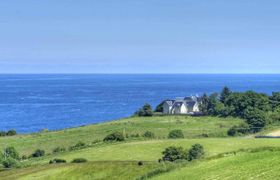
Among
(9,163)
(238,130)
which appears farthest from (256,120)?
(9,163)

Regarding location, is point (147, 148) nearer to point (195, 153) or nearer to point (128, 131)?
point (195, 153)

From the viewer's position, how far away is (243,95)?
99812 mm

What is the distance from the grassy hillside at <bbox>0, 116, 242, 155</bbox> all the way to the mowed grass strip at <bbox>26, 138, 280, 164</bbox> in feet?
29.8

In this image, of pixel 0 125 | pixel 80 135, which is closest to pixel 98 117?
pixel 0 125

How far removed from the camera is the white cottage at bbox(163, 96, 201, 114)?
112 meters

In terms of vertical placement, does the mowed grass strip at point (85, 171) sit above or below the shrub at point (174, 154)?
below

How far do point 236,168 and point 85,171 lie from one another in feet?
48.5

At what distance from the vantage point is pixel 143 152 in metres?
56.0

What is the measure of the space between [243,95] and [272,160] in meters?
67.9

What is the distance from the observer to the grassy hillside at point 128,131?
7300 cm

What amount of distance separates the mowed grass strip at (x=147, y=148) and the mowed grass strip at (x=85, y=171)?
6.76 meters

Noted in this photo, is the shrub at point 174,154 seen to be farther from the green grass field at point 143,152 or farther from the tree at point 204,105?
the tree at point 204,105

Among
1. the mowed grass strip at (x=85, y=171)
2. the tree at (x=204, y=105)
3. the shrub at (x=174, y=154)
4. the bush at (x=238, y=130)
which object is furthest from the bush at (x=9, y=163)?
the tree at (x=204, y=105)

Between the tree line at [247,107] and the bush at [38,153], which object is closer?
the bush at [38,153]
